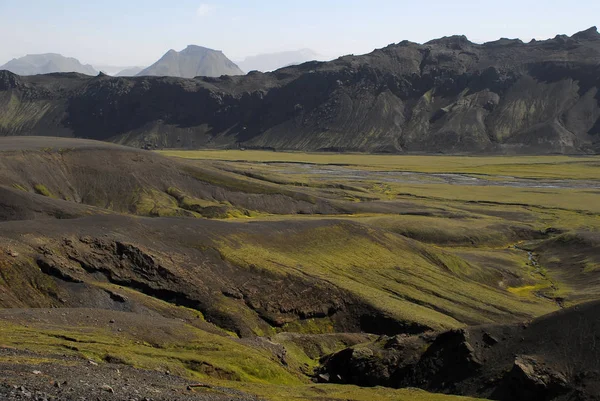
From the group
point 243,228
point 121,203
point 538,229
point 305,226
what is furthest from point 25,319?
point 538,229

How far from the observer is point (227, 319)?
241 feet

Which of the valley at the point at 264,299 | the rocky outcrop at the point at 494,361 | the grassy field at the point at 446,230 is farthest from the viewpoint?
the grassy field at the point at 446,230

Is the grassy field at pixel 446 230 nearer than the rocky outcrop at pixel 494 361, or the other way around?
the rocky outcrop at pixel 494 361

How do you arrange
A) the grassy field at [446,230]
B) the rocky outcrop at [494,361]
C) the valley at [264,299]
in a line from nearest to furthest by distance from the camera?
1. the valley at [264,299]
2. the rocky outcrop at [494,361]
3. the grassy field at [446,230]

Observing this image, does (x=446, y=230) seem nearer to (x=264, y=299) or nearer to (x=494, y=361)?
(x=264, y=299)

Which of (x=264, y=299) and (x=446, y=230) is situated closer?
(x=264, y=299)

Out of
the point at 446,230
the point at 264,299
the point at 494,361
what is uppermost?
the point at 264,299

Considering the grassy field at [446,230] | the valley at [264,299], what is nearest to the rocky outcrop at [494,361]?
the valley at [264,299]

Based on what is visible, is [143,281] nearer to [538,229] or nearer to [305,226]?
[305,226]

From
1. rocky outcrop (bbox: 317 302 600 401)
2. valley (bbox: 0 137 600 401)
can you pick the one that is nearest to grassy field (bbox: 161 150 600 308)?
valley (bbox: 0 137 600 401)

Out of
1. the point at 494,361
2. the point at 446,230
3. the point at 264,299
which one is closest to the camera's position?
the point at 494,361

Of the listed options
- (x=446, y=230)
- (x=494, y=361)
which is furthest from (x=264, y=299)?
(x=446, y=230)

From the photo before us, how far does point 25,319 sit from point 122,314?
8.97 m

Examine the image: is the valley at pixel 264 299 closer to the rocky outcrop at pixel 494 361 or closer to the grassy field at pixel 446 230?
the rocky outcrop at pixel 494 361
